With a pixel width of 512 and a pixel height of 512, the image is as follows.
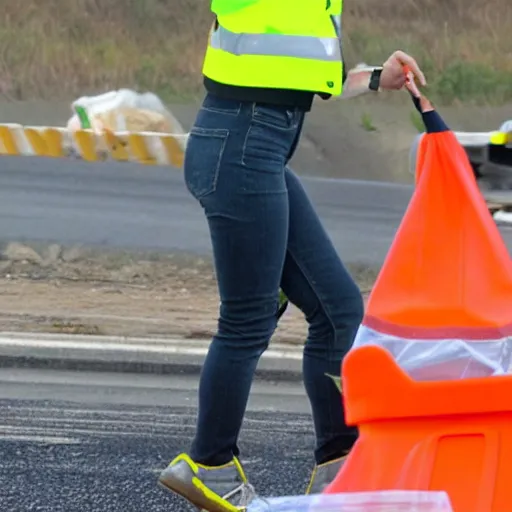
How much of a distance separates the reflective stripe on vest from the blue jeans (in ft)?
0.46

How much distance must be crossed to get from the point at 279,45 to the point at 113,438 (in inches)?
84.6

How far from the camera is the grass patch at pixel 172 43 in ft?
76.6

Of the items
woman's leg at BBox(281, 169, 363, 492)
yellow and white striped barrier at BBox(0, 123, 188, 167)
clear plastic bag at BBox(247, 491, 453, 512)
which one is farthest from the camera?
yellow and white striped barrier at BBox(0, 123, 188, 167)

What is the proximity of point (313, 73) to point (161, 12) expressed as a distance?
2414cm

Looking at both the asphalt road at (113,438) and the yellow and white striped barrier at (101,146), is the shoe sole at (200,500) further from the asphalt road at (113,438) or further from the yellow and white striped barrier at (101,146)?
the yellow and white striped barrier at (101,146)

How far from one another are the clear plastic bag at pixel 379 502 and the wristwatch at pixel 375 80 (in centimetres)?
109

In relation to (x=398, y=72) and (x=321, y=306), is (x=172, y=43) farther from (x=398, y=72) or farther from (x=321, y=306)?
(x=398, y=72)

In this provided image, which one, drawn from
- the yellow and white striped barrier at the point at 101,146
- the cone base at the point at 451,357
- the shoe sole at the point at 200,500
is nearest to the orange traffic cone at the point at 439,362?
the cone base at the point at 451,357

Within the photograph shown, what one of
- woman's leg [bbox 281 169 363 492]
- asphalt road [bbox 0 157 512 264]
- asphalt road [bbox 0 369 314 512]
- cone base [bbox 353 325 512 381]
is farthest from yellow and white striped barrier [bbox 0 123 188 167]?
cone base [bbox 353 325 512 381]

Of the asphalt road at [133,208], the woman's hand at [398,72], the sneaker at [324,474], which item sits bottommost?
the asphalt road at [133,208]

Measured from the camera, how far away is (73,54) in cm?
2445

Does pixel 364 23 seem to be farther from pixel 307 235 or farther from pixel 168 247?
pixel 307 235

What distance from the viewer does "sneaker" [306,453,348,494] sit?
3477mm

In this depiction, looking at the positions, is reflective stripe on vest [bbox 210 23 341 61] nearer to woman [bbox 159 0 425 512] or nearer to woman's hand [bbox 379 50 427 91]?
woman [bbox 159 0 425 512]
